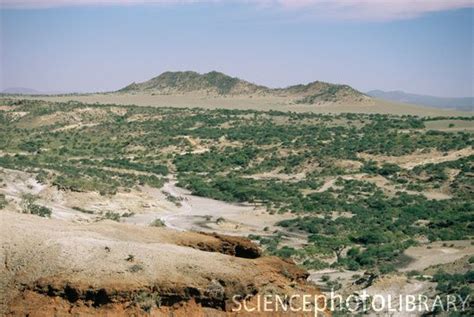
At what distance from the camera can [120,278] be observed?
52.2ft

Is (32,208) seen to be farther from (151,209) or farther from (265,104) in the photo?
(265,104)

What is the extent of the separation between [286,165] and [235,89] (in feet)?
302

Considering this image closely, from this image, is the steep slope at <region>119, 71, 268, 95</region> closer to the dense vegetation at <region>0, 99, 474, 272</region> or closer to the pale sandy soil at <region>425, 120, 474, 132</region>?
the dense vegetation at <region>0, 99, 474, 272</region>

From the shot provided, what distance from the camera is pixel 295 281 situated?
18516 mm

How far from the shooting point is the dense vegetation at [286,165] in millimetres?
40438

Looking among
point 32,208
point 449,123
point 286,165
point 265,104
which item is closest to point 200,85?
point 265,104

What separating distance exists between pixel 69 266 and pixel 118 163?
51804 mm

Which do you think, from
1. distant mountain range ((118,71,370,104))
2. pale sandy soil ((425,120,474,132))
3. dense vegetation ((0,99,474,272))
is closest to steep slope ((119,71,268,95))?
distant mountain range ((118,71,370,104))

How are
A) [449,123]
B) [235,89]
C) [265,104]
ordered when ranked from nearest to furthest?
1. [449,123]
2. [265,104]
3. [235,89]

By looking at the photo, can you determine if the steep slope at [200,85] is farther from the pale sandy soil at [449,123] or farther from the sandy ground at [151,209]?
the sandy ground at [151,209]

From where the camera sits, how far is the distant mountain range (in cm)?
14475

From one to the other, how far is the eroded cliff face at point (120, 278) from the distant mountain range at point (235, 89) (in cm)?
12646

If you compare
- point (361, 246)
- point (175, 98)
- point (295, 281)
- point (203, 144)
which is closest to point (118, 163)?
point (203, 144)

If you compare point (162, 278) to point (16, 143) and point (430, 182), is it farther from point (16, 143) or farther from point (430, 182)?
point (16, 143)
